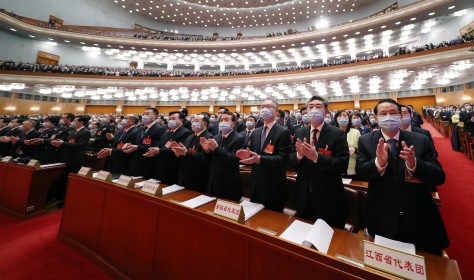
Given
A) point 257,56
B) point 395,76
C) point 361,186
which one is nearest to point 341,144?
point 361,186

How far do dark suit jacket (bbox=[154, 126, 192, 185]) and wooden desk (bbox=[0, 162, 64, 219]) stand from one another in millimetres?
1767

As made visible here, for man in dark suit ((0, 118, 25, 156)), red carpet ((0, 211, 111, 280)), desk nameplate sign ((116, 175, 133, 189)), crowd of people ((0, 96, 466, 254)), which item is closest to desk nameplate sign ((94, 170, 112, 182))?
desk nameplate sign ((116, 175, 133, 189))

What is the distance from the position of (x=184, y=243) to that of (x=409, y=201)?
1476 millimetres

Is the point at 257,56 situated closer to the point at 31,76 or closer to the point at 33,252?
the point at 31,76

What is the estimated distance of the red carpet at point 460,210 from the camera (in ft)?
5.87

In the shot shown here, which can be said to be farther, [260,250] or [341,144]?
[341,144]

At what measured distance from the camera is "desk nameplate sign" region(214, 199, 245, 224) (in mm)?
1133

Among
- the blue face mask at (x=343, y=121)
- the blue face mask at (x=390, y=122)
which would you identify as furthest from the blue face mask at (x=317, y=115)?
the blue face mask at (x=343, y=121)

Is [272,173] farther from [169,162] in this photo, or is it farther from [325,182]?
[169,162]

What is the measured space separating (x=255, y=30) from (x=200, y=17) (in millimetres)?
7232

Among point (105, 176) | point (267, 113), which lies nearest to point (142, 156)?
point (105, 176)

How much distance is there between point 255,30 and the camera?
995 inches

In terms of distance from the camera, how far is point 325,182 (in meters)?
1.56

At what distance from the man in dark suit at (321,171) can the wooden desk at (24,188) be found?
12.0 ft
